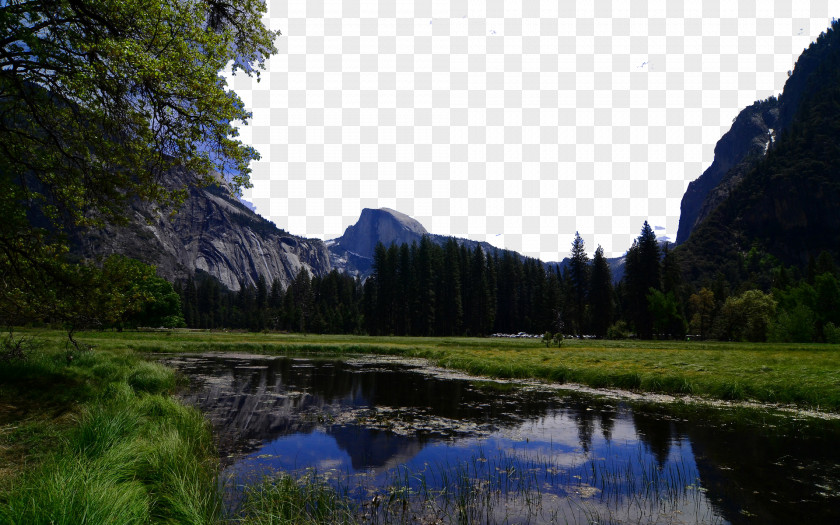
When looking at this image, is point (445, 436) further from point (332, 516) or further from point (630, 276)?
point (630, 276)

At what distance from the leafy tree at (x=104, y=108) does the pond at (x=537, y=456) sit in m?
8.21

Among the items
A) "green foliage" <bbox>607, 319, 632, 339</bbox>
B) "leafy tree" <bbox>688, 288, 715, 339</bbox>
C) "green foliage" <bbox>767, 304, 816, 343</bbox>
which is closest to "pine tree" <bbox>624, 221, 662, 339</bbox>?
"green foliage" <bbox>607, 319, 632, 339</bbox>

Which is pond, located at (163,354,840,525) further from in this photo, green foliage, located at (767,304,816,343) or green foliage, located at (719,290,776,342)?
green foliage, located at (719,290,776,342)

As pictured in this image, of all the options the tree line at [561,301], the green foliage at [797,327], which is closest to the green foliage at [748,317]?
the tree line at [561,301]

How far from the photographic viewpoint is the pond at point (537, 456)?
27.6ft

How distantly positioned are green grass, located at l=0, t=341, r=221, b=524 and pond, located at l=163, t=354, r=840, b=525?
1.40 meters

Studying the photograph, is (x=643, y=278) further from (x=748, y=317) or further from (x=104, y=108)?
(x=104, y=108)

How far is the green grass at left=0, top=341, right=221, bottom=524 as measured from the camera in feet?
15.9

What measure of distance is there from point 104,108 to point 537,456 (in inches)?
635

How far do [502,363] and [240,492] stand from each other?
26.1 m

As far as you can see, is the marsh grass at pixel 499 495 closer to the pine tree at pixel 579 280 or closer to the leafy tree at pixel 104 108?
the leafy tree at pixel 104 108

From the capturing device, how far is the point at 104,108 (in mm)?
11328

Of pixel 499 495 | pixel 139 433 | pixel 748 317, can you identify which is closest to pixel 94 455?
pixel 139 433

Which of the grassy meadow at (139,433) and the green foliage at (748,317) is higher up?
the green foliage at (748,317)
